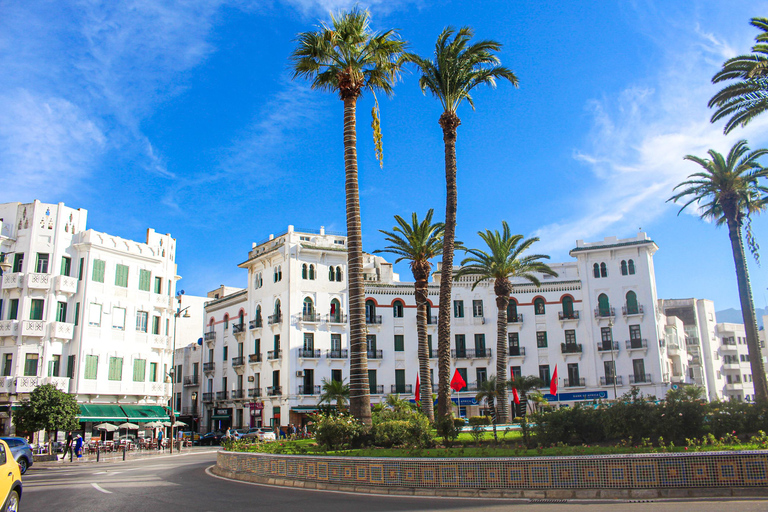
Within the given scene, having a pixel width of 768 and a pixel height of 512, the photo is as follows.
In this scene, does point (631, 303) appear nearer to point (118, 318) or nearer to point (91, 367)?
point (118, 318)

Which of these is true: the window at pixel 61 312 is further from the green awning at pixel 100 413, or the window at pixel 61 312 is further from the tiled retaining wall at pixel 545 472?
the tiled retaining wall at pixel 545 472

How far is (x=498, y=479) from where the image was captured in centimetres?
1336

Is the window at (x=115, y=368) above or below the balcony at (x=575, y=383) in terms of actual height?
above

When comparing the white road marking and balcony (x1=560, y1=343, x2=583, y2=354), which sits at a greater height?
balcony (x1=560, y1=343, x2=583, y2=354)

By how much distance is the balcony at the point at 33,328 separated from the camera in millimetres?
38375

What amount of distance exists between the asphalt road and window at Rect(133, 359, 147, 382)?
1000 inches

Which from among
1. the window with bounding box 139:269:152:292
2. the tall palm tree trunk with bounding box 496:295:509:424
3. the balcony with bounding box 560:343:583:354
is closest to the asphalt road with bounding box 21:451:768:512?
the tall palm tree trunk with bounding box 496:295:509:424

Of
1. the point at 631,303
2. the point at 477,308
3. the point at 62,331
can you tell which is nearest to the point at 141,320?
the point at 62,331

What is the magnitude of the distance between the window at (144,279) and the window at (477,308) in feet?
96.8

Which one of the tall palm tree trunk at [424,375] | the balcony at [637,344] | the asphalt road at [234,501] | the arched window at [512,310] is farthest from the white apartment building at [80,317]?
the balcony at [637,344]

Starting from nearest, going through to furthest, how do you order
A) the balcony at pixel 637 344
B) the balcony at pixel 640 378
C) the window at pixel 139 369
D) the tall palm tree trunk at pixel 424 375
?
the tall palm tree trunk at pixel 424 375 → the window at pixel 139 369 → the balcony at pixel 640 378 → the balcony at pixel 637 344

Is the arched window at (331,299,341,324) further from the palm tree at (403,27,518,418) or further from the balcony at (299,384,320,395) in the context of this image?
the palm tree at (403,27,518,418)

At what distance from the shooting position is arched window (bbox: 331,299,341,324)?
54.7 m

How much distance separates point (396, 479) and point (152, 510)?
5.62m
